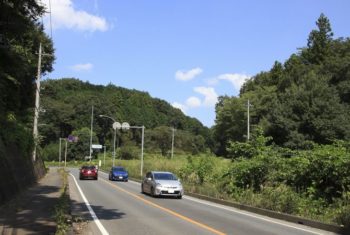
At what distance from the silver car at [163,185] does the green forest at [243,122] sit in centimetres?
224

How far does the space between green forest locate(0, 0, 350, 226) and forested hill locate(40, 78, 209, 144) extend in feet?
1.21

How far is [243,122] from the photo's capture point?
105 m

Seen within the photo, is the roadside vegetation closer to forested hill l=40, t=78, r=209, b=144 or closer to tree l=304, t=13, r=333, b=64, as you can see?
tree l=304, t=13, r=333, b=64

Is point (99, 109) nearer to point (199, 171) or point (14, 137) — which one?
point (199, 171)

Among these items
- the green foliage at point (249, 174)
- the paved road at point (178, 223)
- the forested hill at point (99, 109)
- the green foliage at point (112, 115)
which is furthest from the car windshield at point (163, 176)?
the green foliage at point (112, 115)

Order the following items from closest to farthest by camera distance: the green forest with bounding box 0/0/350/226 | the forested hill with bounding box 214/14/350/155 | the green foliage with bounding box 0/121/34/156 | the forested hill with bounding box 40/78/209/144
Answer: the green forest with bounding box 0/0/350/226 < the green foliage with bounding box 0/121/34/156 < the forested hill with bounding box 214/14/350/155 < the forested hill with bounding box 40/78/209/144

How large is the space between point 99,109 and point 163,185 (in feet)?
405

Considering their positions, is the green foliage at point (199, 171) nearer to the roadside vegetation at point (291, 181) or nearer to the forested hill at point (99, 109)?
the roadside vegetation at point (291, 181)

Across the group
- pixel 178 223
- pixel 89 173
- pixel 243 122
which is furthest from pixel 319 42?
pixel 178 223

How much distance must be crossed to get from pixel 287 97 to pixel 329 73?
41.6 ft

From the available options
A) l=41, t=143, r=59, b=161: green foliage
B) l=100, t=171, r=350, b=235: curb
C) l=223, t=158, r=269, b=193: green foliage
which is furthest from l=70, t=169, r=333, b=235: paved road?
l=41, t=143, r=59, b=161: green foliage

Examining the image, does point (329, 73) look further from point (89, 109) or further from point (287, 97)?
point (89, 109)

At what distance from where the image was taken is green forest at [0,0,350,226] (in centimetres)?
2155

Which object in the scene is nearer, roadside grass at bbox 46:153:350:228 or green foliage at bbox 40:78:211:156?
roadside grass at bbox 46:153:350:228
